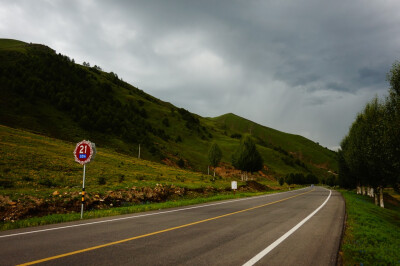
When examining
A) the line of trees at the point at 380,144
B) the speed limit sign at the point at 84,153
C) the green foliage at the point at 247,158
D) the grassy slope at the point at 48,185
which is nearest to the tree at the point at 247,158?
the green foliage at the point at 247,158

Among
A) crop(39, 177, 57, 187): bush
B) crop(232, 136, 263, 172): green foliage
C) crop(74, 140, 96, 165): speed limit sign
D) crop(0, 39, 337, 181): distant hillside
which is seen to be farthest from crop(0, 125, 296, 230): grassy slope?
crop(232, 136, 263, 172): green foliage

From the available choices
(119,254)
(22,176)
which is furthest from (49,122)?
(119,254)

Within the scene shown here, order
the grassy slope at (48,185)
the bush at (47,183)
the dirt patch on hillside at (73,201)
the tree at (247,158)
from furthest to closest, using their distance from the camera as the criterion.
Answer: the tree at (247,158)
the bush at (47,183)
the grassy slope at (48,185)
the dirt patch on hillside at (73,201)

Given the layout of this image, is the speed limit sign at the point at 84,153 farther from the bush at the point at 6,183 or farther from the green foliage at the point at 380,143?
the green foliage at the point at 380,143

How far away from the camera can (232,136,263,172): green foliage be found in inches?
2616

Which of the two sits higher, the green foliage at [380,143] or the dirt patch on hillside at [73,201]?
the green foliage at [380,143]

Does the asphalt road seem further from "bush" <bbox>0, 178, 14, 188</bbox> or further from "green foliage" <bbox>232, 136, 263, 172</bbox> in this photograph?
"green foliage" <bbox>232, 136, 263, 172</bbox>

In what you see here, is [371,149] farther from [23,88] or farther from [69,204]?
[23,88]

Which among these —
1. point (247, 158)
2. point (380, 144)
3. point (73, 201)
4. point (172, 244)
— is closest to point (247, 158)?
point (247, 158)

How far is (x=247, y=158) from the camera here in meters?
66.5

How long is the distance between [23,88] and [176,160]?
167ft

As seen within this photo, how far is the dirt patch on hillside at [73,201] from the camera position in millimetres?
11492

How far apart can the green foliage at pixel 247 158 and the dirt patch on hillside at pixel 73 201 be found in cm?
4616

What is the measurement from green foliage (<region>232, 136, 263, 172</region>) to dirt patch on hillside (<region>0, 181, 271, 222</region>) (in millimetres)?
46161
